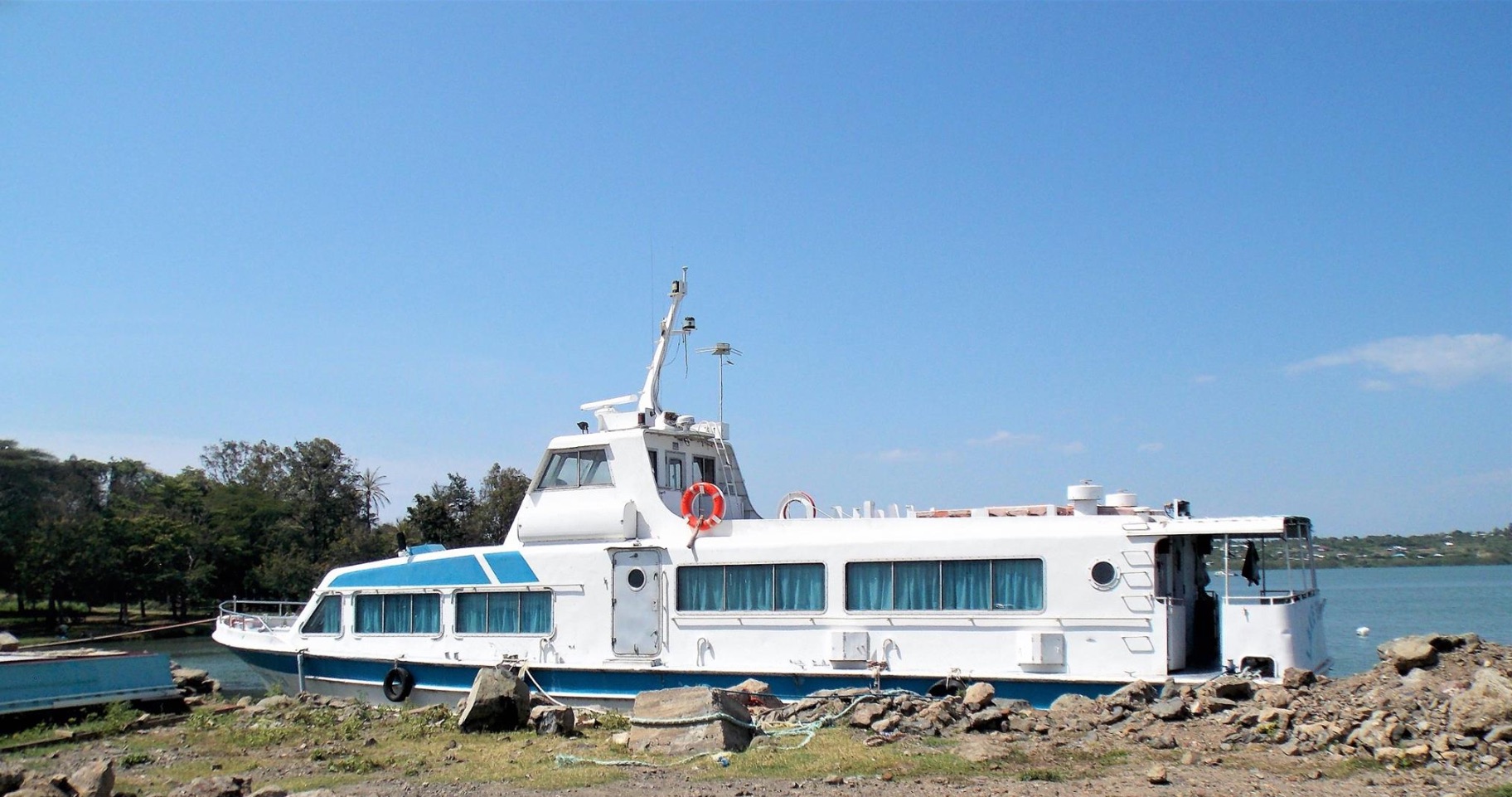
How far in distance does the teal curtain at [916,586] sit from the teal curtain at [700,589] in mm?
2205

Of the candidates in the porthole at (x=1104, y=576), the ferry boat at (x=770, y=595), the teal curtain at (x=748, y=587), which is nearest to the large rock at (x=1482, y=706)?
the ferry boat at (x=770, y=595)

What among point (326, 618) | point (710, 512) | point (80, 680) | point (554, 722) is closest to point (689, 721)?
point (554, 722)

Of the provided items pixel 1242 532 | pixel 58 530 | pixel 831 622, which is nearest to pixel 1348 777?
pixel 1242 532

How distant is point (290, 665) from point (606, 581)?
5697 millimetres

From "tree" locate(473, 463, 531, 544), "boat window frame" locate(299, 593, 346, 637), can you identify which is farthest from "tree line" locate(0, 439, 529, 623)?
"boat window frame" locate(299, 593, 346, 637)

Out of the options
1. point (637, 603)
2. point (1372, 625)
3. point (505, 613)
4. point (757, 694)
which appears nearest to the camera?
point (757, 694)

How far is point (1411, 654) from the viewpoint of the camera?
32.6 ft

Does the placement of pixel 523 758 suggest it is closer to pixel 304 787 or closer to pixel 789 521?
pixel 304 787

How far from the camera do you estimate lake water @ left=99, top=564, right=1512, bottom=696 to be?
86.0 feet

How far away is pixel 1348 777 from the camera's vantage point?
780 centimetres

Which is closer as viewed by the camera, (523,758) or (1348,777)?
(1348,777)

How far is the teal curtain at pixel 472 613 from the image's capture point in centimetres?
1510

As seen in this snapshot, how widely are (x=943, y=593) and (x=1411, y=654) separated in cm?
462

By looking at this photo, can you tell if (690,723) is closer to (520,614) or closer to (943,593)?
(943,593)
